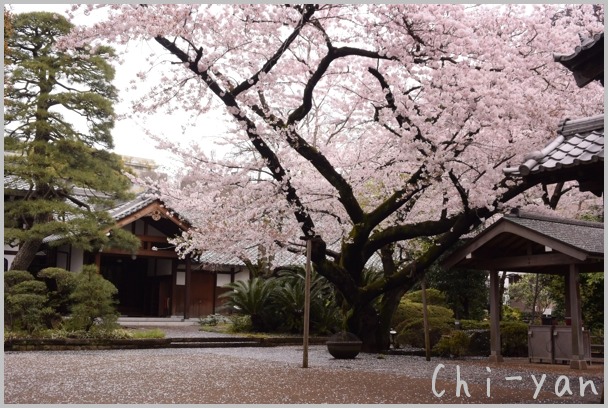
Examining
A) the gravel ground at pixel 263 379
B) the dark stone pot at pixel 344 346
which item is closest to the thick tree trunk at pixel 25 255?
the gravel ground at pixel 263 379

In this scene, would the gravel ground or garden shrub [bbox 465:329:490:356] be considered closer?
the gravel ground

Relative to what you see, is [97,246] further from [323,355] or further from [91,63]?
[323,355]

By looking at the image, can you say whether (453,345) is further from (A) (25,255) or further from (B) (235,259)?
(B) (235,259)

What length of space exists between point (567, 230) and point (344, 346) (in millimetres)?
4985

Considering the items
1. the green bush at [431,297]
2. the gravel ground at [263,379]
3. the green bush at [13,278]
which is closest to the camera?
the gravel ground at [263,379]

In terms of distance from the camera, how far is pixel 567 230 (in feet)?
41.3

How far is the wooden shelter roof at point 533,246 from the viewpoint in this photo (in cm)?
1169

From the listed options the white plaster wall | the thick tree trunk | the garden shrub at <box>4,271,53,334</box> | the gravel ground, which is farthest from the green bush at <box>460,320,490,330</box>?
the white plaster wall

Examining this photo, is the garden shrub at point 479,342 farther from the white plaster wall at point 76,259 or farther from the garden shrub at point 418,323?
the white plaster wall at point 76,259

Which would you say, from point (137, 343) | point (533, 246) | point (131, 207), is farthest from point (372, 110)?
point (131, 207)

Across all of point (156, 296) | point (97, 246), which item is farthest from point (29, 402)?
point (156, 296)

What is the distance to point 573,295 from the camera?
1180cm

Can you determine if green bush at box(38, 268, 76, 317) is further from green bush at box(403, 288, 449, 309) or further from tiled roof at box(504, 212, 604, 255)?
tiled roof at box(504, 212, 604, 255)

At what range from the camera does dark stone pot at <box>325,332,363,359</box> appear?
43.1ft
